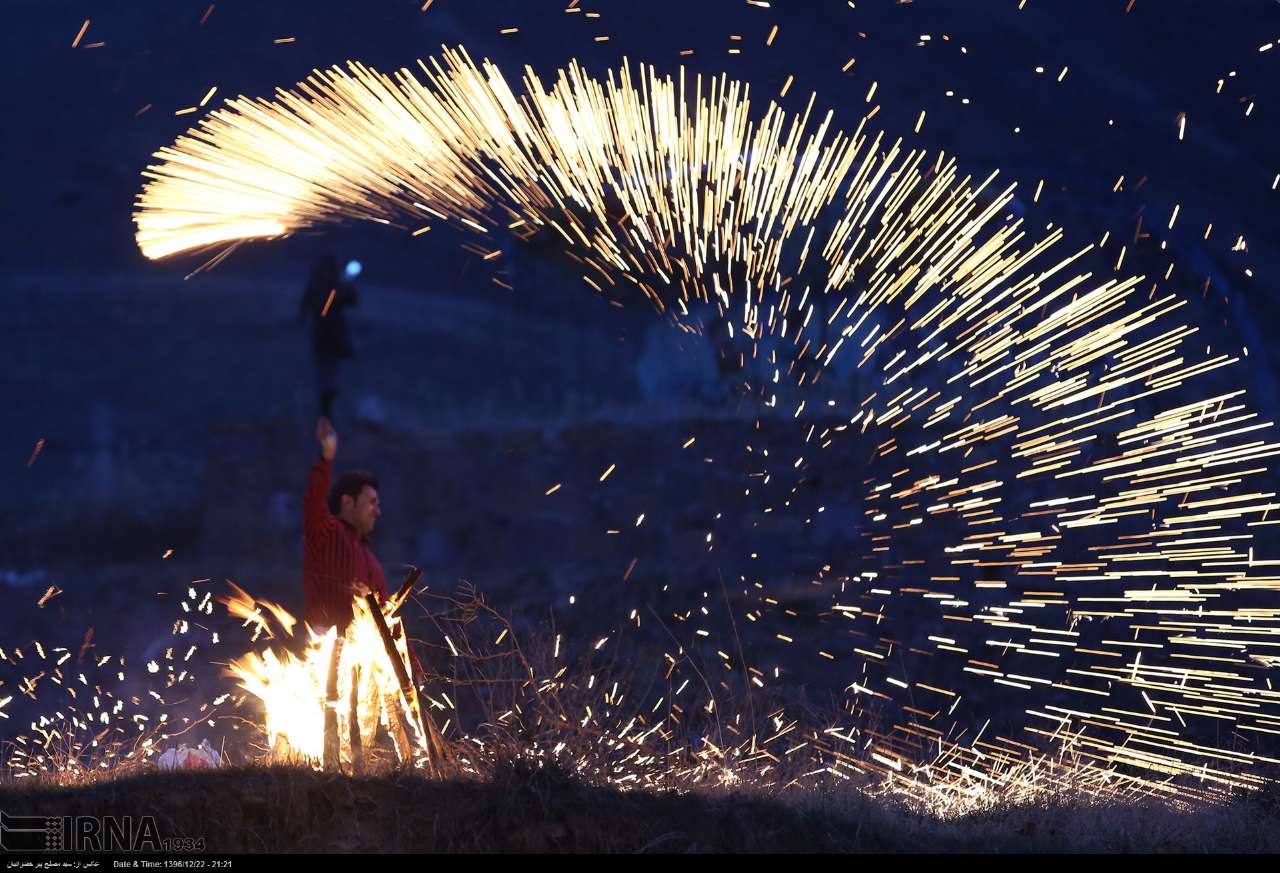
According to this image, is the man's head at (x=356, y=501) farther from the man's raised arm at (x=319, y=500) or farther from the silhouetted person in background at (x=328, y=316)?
the silhouetted person in background at (x=328, y=316)

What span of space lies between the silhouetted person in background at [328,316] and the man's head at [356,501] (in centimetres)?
1160

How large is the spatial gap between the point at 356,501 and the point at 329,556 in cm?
38

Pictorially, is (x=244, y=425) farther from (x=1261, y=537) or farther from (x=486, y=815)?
(x=486, y=815)

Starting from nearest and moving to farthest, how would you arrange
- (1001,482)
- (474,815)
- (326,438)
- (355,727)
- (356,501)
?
(474,815) → (355,727) → (326,438) → (356,501) → (1001,482)

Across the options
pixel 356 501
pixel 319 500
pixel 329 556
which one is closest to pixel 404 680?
pixel 329 556

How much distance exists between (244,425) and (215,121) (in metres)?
12.2

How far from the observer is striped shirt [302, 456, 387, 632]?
5.47 metres

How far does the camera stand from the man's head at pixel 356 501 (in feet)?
19.3

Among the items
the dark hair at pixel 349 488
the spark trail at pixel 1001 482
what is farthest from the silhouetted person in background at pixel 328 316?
the dark hair at pixel 349 488

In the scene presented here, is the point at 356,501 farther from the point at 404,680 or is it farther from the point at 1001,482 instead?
the point at 1001,482

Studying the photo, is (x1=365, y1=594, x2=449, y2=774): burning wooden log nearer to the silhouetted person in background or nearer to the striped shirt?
the striped shirt

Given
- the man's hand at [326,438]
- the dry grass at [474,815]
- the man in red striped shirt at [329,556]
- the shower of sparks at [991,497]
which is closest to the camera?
the dry grass at [474,815]

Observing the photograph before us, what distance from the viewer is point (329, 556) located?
220 inches

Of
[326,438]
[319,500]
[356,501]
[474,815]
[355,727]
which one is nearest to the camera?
[474,815]
